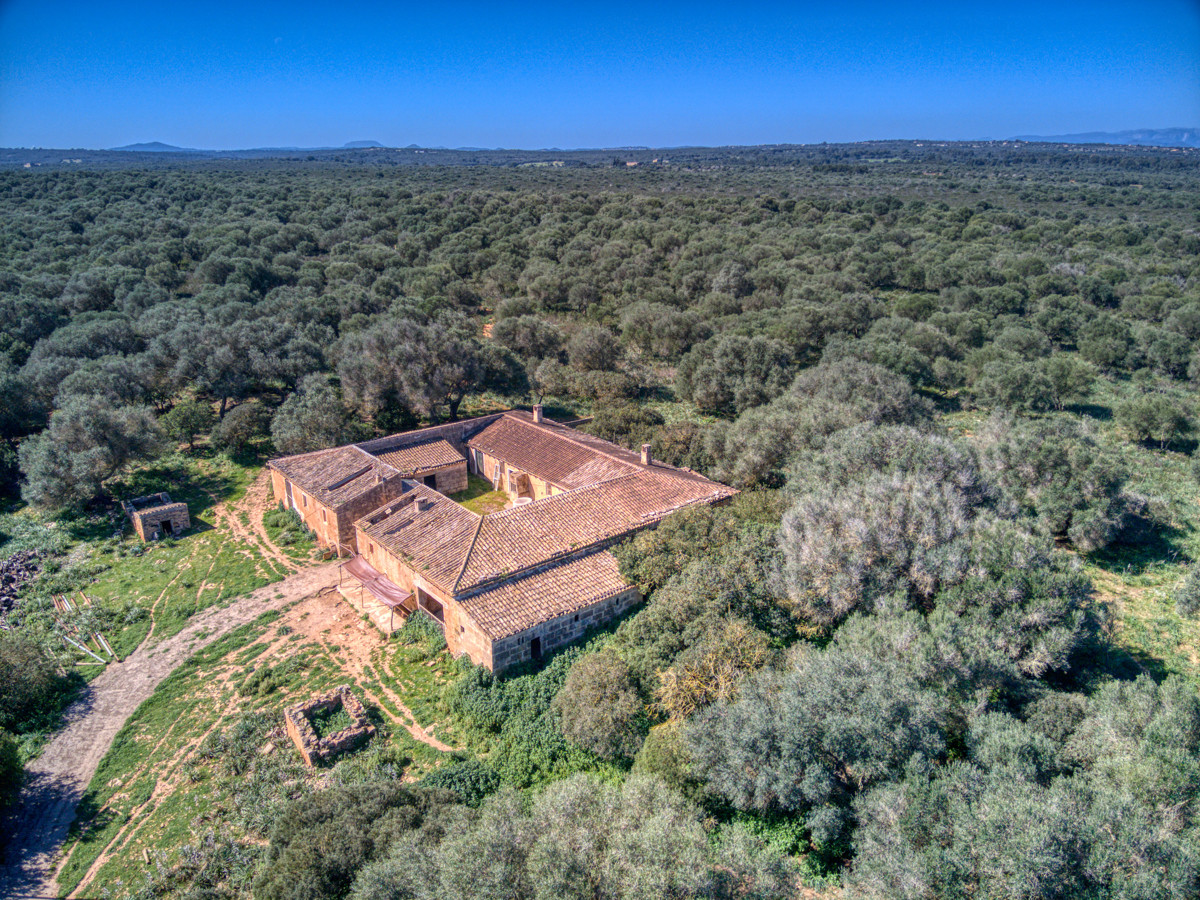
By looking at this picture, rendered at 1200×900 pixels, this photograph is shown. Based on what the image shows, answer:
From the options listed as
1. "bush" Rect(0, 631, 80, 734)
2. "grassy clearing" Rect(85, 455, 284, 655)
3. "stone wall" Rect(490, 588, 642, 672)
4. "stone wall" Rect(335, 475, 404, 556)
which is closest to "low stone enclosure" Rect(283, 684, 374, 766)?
"stone wall" Rect(490, 588, 642, 672)

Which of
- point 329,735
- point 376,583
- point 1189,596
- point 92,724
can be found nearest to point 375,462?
point 376,583

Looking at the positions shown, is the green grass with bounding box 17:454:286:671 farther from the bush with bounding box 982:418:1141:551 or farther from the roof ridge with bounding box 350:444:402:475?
the bush with bounding box 982:418:1141:551

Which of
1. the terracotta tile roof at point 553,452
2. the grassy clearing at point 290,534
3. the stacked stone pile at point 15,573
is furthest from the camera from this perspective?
the terracotta tile roof at point 553,452

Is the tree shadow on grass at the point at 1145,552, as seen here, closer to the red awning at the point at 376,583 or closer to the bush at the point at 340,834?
the bush at the point at 340,834

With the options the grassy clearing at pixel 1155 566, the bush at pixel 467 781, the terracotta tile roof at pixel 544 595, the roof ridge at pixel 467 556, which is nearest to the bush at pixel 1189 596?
the grassy clearing at pixel 1155 566

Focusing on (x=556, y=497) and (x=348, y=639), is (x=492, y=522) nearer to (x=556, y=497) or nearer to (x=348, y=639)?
(x=556, y=497)

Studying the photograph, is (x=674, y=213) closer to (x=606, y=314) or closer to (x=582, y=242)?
(x=582, y=242)

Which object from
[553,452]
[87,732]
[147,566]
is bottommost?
[87,732]
